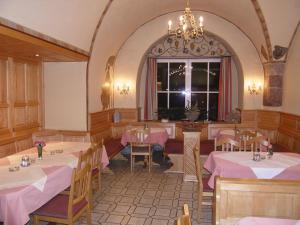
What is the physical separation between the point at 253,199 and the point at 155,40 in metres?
6.66

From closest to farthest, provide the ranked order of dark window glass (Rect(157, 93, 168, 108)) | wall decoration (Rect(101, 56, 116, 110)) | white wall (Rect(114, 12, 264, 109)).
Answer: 1. wall decoration (Rect(101, 56, 116, 110))
2. white wall (Rect(114, 12, 264, 109))
3. dark window glass (Rect(157, 93, 168, 108))

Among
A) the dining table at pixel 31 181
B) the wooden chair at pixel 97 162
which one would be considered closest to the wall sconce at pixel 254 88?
the wooden chair at pixel 97 162

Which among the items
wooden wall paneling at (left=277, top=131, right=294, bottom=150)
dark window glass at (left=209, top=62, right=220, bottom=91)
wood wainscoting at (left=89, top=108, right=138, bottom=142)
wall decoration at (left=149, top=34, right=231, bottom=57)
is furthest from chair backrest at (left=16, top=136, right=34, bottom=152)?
dark window glass at (left=209, top=62, right=220, bottom=91)

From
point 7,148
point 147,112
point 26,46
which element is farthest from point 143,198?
point 147,112

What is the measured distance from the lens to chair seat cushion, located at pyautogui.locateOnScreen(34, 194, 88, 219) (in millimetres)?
3375

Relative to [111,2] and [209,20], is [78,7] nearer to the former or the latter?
[111,2]

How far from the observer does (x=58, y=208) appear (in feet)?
11.4

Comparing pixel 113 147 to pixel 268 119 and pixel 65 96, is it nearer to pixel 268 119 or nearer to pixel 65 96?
pixel 65 96

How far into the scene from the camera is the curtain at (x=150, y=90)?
9711mm

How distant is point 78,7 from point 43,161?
266 centimetres

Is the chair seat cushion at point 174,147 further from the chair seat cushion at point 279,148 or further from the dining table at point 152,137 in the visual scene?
the chair seat cushion at point 279,148

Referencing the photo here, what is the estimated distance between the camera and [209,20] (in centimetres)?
819

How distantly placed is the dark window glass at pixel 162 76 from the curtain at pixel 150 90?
10.6 inches
